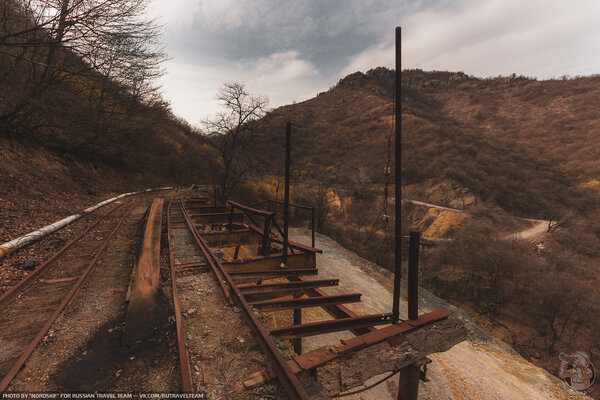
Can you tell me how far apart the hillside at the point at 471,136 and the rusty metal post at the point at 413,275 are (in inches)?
846

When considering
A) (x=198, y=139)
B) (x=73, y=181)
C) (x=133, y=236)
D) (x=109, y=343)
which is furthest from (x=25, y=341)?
(x=198, y=139)

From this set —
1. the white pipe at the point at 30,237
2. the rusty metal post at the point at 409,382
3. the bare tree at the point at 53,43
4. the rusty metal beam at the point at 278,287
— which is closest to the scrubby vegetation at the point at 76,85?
the bare tree at the point at 53,43

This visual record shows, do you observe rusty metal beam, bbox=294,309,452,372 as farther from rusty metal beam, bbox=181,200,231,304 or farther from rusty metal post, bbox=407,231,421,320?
rusty metal beam, bbox=181,200,231,304

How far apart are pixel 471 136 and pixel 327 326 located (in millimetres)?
65061

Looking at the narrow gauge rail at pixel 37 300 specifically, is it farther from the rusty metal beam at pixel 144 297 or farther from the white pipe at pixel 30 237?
the rusty metal beam at pixel 144 297

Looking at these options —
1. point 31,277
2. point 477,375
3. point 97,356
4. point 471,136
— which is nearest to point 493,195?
point 471,136

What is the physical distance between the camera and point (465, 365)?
8.70 m

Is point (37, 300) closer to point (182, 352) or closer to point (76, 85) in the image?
point (182, 352)

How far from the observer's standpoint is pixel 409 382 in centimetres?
405

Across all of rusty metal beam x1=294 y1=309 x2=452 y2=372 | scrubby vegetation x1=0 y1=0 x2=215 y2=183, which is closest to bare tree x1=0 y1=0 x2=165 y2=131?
scrubby vegetation x1=0 y1=0 x2=215 y2=183

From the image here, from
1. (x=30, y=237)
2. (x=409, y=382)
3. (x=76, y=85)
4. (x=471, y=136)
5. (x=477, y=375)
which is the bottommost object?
(x=477, y=375)

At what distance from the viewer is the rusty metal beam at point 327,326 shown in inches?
125

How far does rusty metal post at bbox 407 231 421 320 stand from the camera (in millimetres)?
3748

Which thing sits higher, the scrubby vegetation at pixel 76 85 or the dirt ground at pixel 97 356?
the scrubby vegetation at pixel 76 85
